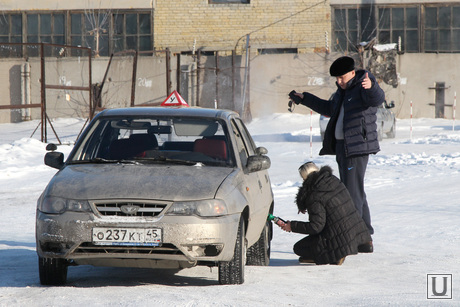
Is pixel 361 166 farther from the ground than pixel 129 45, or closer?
closer

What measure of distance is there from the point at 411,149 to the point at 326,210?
13.7 m

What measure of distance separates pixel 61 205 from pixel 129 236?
1.77ft

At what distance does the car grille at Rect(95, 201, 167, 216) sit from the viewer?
530 centimetres

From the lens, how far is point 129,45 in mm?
36906

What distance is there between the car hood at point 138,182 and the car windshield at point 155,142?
243 mm

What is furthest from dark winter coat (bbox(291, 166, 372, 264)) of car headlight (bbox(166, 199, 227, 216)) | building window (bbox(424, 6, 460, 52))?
building window (bbox(424, 6, 460, 52))

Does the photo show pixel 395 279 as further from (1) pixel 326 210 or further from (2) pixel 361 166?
(2) pixel 361 166

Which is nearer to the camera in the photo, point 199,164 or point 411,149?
point 199,164

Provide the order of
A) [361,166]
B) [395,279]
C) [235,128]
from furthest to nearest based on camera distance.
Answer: [361,166] → [235,128] → [395,279]

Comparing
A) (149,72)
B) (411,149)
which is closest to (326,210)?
(411,149)

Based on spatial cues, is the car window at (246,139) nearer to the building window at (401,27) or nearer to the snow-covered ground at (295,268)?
the snow-covered ground at (295,268)

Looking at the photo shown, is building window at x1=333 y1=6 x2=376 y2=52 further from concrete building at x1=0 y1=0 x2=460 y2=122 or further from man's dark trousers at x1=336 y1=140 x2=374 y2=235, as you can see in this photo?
man's dark trousers at x1=336 y1=140 x2=374 y2=235

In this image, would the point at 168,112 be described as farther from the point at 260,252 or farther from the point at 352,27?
the point at 352,27

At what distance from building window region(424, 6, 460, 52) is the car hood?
31537 millimetres
